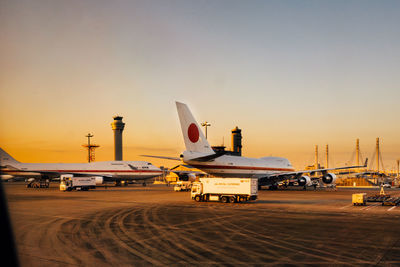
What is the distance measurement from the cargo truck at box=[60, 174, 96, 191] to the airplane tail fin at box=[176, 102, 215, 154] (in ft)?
97.9

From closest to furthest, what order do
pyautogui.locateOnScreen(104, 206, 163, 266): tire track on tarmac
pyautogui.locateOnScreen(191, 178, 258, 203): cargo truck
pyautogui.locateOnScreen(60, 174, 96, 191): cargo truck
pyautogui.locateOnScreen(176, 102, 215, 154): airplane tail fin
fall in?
pyautogui.locateOnScreen(104, 206, 163, 266): tire track on tarmac
pyautogui.locateOnScreen(191, 178, 258, 203): cargo truck
pyautogui.locateOnScreen(176, 102, 215, 154): airplane tail fin
pyautogui.locateOnScreen(60, 174, 96, 191): cargo truck

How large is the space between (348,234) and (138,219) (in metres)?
13.9

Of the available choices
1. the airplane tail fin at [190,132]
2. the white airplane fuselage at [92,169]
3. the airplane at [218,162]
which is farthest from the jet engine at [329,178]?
the white airplane fuselage at [92,169]

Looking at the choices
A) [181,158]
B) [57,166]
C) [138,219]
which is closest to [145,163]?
[57,166]

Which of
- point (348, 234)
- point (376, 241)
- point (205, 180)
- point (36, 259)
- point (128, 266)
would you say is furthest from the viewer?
point (205, 180)

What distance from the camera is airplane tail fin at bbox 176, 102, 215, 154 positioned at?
44.3 m

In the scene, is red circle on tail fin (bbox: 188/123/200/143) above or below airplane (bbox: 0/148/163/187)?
above

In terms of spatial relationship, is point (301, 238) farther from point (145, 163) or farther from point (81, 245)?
point (145, 163)

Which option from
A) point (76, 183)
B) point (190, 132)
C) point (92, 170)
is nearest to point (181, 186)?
point (190, 132)

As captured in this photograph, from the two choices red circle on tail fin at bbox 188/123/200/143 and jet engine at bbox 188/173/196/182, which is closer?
red circle on tail fin at bbox 188/123/200/143

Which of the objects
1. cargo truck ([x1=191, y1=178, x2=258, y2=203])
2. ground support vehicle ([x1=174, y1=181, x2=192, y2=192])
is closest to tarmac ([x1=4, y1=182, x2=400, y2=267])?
cargo truck ([x1=191, y1=178, x2=258, y2=203])

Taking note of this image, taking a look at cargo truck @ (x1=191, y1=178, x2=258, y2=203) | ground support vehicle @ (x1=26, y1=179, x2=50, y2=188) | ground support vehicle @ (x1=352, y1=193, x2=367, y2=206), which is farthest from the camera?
ground support vehicle @ (x1=26, y1=179, x2=50, y2=188)

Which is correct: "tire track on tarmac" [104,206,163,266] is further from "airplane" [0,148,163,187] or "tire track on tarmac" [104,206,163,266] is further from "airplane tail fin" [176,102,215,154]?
"airplane" [0,148,163,187]

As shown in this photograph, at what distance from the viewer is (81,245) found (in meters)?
15.4
